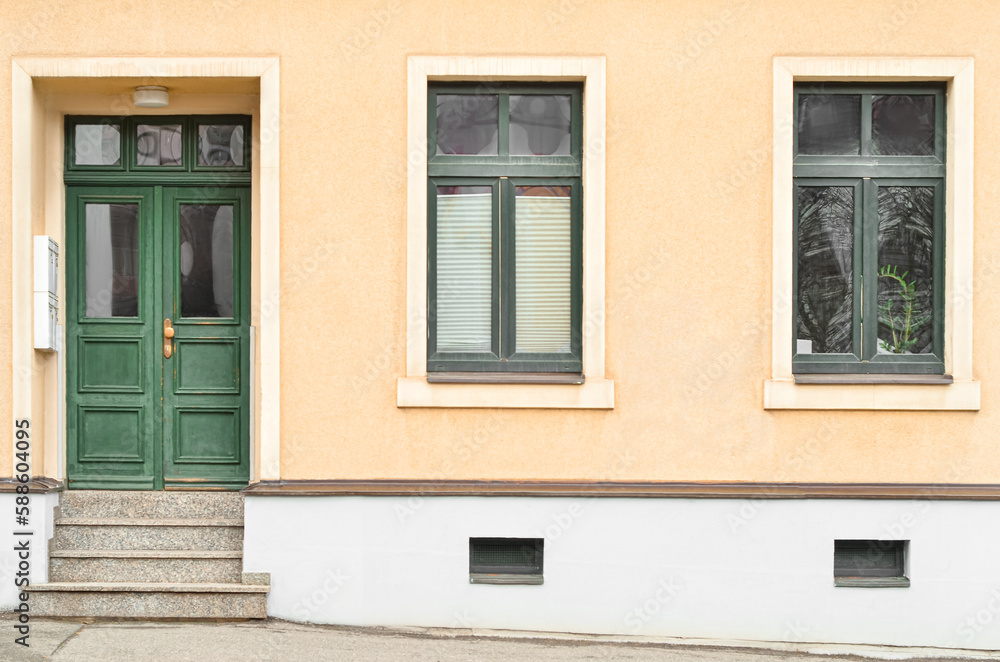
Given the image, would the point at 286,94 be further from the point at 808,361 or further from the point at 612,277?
the point at 808,361

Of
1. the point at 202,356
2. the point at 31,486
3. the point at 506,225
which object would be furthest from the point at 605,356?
the point at 31,486

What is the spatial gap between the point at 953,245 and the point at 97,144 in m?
6.23

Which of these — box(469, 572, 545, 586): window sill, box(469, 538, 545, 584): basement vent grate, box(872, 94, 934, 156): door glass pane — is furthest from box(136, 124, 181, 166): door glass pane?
box(872, 94, 934, 156): door glass pane

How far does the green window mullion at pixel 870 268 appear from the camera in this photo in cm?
652

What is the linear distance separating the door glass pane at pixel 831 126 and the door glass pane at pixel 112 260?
16.2 feet

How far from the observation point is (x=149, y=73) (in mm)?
6348

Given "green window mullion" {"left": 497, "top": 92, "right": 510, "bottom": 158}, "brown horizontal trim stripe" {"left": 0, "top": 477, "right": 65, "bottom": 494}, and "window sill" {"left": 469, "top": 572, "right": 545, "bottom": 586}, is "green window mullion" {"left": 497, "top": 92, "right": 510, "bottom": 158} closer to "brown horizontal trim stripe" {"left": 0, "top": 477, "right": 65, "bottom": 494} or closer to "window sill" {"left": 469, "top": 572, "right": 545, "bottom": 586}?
"window sill" {"left": 469, "top": 572, "right": 545, "bottom": 586}

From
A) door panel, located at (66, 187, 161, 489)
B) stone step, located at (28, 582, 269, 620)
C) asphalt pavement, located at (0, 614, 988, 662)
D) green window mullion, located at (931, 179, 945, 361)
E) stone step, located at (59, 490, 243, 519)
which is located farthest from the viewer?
door panel, located at (66, 187, 161, 489)

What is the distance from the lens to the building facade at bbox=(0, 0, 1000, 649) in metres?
6.32

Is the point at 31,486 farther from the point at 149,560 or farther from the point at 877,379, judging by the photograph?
the point at 877,379

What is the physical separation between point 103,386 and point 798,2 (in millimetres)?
5710

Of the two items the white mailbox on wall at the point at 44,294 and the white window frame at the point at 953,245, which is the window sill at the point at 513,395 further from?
the white mailbox on wall at the point at 44,294

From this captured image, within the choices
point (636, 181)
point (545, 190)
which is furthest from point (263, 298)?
point (636, 181)

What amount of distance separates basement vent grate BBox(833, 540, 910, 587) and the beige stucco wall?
18.6 inches
